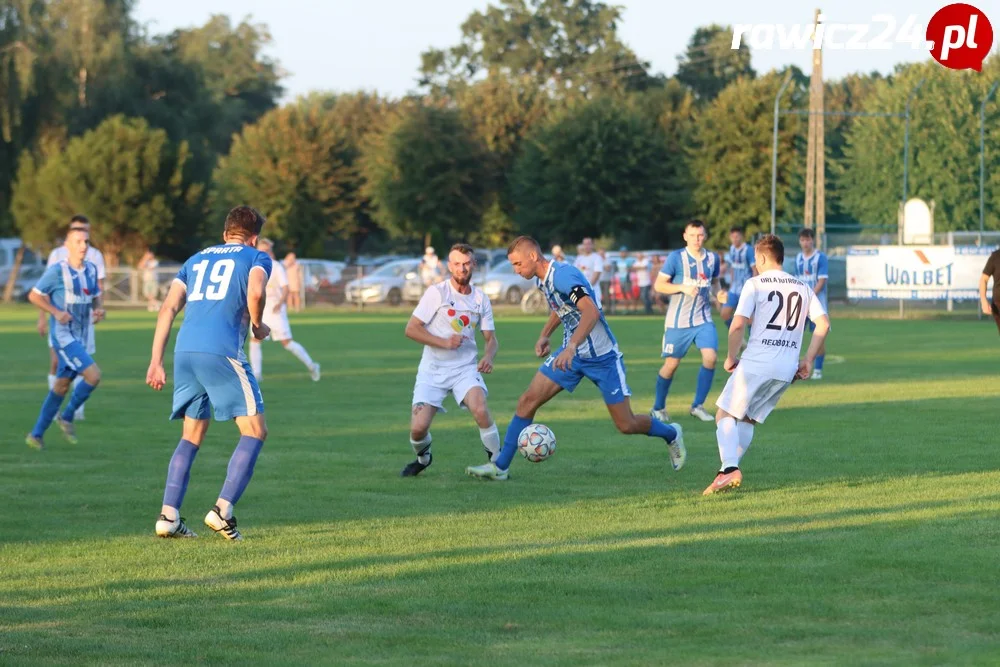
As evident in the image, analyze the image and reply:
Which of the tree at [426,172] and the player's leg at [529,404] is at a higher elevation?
the tree at [426,172]

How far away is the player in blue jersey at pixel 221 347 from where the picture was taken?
8438mm

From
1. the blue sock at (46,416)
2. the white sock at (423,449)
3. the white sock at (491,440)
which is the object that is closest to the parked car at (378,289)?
the blue sock at (46,416)

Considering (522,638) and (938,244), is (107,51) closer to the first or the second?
(938,244)

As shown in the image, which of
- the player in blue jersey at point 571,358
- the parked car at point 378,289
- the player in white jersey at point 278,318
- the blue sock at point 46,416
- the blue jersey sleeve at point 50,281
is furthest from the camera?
the parked car at point 378,289

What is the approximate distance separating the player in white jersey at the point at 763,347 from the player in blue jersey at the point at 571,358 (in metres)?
0.83

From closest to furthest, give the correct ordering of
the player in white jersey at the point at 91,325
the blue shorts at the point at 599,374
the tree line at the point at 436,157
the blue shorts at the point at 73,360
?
1. the blue shorts at the point at 599,374
2. the blue shorts at the point at 73,360
3. the player in white jersey at the point at 91,325
4. the tree line at the point at 436,157

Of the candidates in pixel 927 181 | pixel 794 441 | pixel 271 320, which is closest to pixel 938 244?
pixel 927 181

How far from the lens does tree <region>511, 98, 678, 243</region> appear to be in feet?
213

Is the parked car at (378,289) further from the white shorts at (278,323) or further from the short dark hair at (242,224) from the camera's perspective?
the short dark hair at (242,224)

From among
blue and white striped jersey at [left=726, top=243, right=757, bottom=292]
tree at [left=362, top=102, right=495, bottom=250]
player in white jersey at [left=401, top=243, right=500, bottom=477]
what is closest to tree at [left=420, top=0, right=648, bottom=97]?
tree at [left=362, top=102, right=495, bottom=250]

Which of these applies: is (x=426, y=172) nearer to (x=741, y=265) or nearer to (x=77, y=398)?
(x=741, y=265)

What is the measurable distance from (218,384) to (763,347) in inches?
145

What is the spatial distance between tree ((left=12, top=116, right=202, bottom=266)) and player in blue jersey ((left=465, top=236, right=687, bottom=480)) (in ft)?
170

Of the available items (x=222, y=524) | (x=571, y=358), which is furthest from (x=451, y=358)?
(x=222, y=524)
